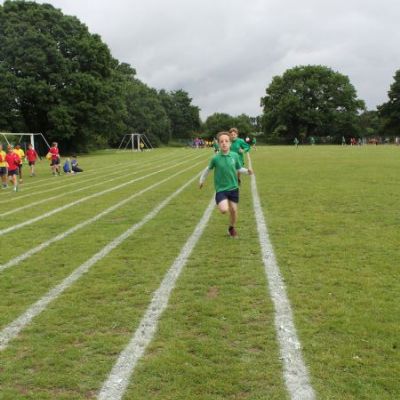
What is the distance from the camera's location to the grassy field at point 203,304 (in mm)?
3564

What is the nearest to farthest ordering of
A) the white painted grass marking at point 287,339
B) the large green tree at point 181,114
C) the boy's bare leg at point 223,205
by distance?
the white painted grass marking at point 287,339 < the boy's bare leg at point 223,205 < the large green tree at point 181,114

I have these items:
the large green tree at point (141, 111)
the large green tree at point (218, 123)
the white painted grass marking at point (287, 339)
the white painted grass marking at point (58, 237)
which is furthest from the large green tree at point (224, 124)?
the white painted grass marking at point (287, 339)

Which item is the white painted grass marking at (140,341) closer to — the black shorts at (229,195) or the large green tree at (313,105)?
the black shorts at (229,195)

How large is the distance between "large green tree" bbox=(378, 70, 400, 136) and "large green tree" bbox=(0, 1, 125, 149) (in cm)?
5991

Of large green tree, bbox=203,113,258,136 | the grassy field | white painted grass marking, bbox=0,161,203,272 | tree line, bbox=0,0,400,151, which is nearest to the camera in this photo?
the grassy field

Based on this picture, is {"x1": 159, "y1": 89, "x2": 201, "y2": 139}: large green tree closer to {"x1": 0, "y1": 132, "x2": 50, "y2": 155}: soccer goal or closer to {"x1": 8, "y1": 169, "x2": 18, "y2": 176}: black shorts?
{"x1": 0, "y1": 132, "x2": 50, "y2": 155}: soccer goal

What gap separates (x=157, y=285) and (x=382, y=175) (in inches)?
602

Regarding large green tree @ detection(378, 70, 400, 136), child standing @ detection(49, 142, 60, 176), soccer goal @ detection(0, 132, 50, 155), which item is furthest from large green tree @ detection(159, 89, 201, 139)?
child standing @ detection(49, 142, 60, 176)

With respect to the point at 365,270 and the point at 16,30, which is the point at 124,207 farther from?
the point at 16,30

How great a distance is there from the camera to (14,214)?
38.9 ft

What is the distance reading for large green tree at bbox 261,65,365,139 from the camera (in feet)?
294

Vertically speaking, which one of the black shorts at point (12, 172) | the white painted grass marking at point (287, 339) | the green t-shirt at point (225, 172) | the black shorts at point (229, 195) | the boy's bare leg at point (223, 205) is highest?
the green t-shirt at point (225, 172)

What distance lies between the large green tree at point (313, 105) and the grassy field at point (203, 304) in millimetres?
81953

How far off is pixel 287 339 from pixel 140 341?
1289 mm
